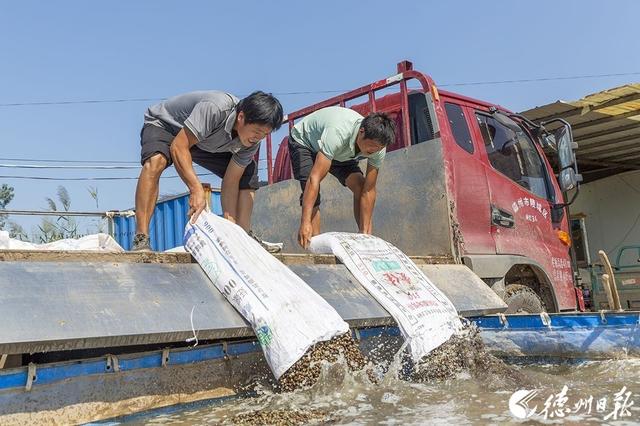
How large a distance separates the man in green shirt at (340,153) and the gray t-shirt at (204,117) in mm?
437

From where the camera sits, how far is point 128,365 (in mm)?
1981

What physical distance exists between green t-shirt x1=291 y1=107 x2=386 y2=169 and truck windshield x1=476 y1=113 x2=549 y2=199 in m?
0.97

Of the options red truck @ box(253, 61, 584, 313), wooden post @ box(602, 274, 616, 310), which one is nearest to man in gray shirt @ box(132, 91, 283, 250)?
red truck @ box(253, 61, 584, 313)

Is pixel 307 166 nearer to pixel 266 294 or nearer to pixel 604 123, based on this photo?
pixel 266 294

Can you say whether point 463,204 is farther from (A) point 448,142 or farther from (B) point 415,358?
(B) point 415,358

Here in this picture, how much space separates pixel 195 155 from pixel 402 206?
1408mm

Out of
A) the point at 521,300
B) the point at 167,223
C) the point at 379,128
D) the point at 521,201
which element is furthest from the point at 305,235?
the point at 167,223

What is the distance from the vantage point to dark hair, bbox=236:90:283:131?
114 inches

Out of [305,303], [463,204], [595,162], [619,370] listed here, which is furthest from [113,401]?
[595,162]

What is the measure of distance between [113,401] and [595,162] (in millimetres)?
8337

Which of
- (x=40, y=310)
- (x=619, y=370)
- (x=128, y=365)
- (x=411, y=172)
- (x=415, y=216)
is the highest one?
(x=411, y=172)

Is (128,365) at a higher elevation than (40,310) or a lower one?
lower

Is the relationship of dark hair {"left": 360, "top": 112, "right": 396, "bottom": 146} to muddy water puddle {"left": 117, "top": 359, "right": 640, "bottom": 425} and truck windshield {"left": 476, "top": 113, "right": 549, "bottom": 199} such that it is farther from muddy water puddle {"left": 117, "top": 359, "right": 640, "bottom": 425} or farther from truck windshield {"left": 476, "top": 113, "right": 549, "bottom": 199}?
muddy water puddle {"left": 117, "top": 359, "right": 640, "bottom": 425}

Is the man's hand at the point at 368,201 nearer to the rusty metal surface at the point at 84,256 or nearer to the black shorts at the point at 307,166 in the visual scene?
the black shorts at the point at 307,166
